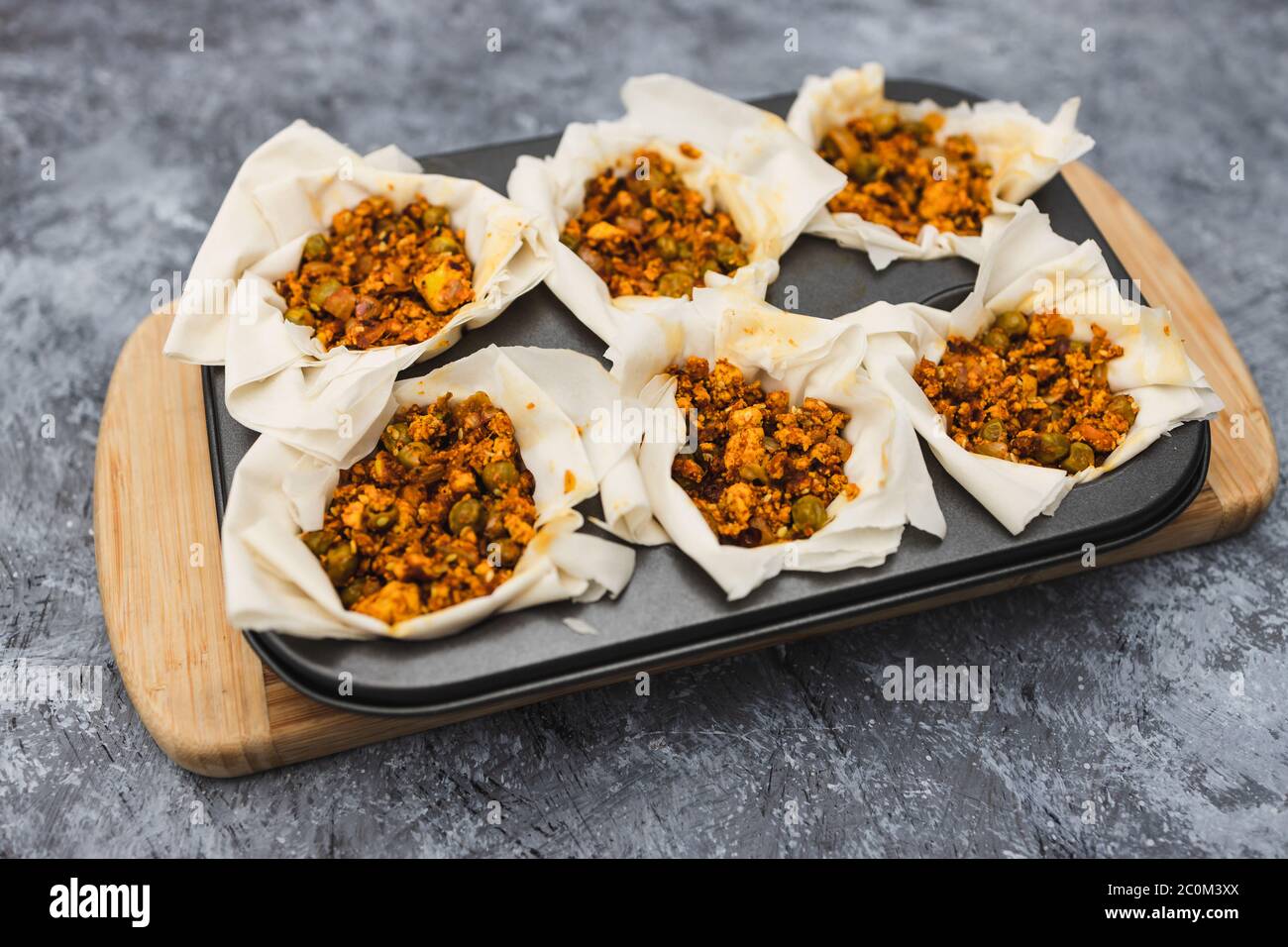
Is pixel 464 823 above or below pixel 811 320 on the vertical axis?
below

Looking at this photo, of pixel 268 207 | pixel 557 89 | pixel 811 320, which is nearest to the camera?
pixel 811 320

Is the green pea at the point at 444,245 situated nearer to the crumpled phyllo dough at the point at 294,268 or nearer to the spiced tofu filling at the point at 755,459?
the crumpled phyllo dough at the point at 294,268

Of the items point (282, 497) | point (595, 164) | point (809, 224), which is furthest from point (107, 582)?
point (809, 224)

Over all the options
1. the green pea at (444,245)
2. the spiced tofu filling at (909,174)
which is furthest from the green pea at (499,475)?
the spiced tofu filling at (909,174)

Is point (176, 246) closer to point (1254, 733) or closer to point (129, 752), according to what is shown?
point (129, 752)

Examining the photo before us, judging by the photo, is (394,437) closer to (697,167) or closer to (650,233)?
(650,233)
